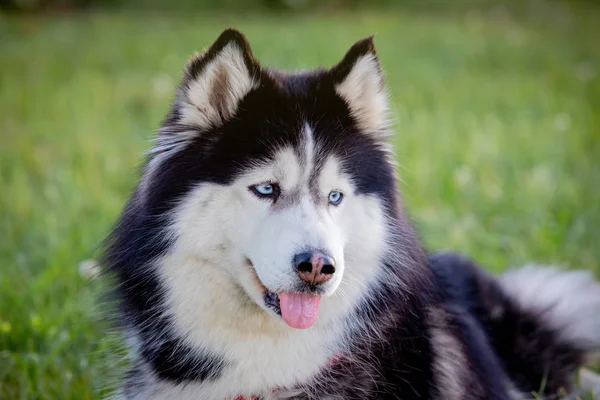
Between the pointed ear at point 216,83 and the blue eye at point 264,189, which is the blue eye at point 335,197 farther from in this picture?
the pointed ear at point 216,83

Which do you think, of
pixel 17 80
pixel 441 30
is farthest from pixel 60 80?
pixel 441 30

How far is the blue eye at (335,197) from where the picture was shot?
263 cm

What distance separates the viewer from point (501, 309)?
347cm

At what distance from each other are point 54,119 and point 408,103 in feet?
14.1

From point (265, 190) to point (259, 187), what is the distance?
0.08 ft

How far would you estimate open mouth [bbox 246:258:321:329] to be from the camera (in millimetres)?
2498

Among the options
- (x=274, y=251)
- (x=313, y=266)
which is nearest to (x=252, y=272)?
(x=274, y=251)

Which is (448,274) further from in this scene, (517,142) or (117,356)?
(517,142)

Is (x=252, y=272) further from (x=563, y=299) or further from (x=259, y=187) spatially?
(x=563, y=299)

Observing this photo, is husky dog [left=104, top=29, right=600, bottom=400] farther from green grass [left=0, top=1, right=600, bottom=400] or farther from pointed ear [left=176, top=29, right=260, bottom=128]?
green grass [left=0, top=1, right=600, bottom=400]

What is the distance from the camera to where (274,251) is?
7.98ft

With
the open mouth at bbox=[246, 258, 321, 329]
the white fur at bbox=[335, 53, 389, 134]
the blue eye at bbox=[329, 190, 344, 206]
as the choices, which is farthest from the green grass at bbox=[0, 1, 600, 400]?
the white fur at bbox=[335, 53, 389, 134]

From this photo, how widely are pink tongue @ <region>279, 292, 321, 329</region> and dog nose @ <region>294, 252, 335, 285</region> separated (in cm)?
12

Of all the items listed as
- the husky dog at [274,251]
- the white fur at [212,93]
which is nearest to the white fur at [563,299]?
the husky dog at [274,251]
